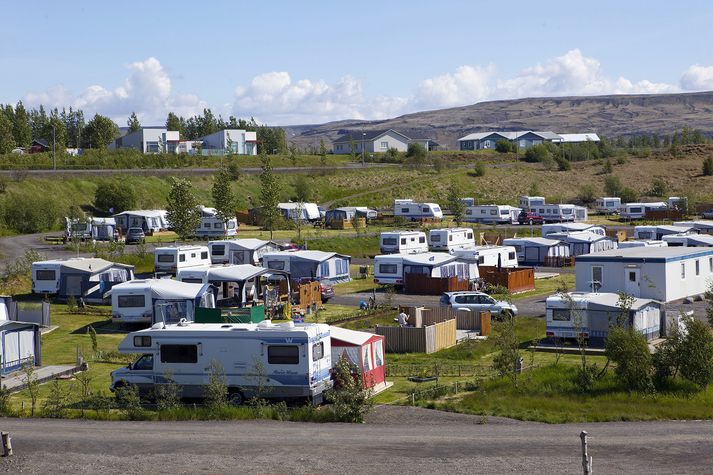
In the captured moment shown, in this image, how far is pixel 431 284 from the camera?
43.2 metres

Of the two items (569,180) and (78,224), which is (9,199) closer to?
(78,224)

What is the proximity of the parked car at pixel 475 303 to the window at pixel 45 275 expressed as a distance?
17020 millimetres

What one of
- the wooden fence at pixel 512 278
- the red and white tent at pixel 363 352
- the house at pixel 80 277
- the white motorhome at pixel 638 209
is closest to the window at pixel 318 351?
the red and white tent at pixel 363 352

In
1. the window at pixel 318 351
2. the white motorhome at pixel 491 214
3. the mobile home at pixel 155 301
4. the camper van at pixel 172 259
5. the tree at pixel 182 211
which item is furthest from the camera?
the white motorhome at pixel 491 214

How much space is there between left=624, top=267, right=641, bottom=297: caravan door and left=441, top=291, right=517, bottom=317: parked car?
4827 mm

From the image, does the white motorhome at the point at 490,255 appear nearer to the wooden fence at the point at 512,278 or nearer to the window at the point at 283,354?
the wooden fence at the point at 512,278

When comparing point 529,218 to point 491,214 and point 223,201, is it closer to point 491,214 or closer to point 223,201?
point 491,214

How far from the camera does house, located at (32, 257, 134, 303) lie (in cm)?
4034

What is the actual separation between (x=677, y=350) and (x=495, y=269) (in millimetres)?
22684

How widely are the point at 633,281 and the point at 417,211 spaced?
3950cm

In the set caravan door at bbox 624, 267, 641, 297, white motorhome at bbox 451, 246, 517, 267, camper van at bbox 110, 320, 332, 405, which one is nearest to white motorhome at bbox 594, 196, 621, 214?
white motorhome at bbox 451, 246, 517, 267

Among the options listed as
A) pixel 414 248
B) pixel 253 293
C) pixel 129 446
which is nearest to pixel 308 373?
pixel 129 446

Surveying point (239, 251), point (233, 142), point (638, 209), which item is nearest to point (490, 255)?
point (239, 251)

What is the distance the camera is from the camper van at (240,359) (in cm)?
2242
